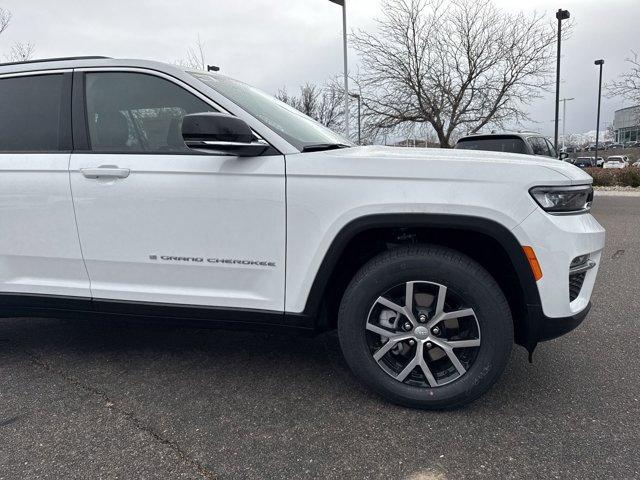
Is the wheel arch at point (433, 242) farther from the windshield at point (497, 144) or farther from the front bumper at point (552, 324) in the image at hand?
the windshield at point (497, 144)

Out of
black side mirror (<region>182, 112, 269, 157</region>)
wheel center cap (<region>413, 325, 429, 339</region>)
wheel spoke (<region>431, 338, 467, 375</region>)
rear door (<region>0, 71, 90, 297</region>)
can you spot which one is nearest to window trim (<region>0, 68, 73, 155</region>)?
rear door (<region>0, 71, 90, 297</region>)

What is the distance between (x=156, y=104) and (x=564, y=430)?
281cm

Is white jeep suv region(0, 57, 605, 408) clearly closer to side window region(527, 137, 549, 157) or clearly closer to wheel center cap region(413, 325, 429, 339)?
wheel center cap region(413, 325, 429, 339)

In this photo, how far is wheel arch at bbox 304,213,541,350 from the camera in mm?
2377

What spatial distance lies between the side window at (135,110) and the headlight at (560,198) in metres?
1.79

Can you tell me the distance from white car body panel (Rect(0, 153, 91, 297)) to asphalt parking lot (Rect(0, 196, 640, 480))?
0.64 meters

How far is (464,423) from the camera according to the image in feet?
8.20

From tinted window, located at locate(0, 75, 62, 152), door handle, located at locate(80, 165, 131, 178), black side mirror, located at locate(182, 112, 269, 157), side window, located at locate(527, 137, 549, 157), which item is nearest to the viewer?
black side mirror, located at locate(182, 112, 269, 157)

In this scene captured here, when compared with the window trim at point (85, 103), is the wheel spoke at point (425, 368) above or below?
below

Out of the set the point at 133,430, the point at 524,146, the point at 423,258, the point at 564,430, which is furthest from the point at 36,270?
the point at 524,146

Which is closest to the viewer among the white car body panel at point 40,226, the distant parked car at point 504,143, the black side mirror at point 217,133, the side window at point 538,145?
the black side mirror at point 217,133

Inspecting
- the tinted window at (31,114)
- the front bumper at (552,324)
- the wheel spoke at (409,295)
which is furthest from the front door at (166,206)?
the front bumper at (552,324)

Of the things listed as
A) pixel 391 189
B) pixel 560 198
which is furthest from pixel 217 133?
pixel 560 198

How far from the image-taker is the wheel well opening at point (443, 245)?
2576mm
